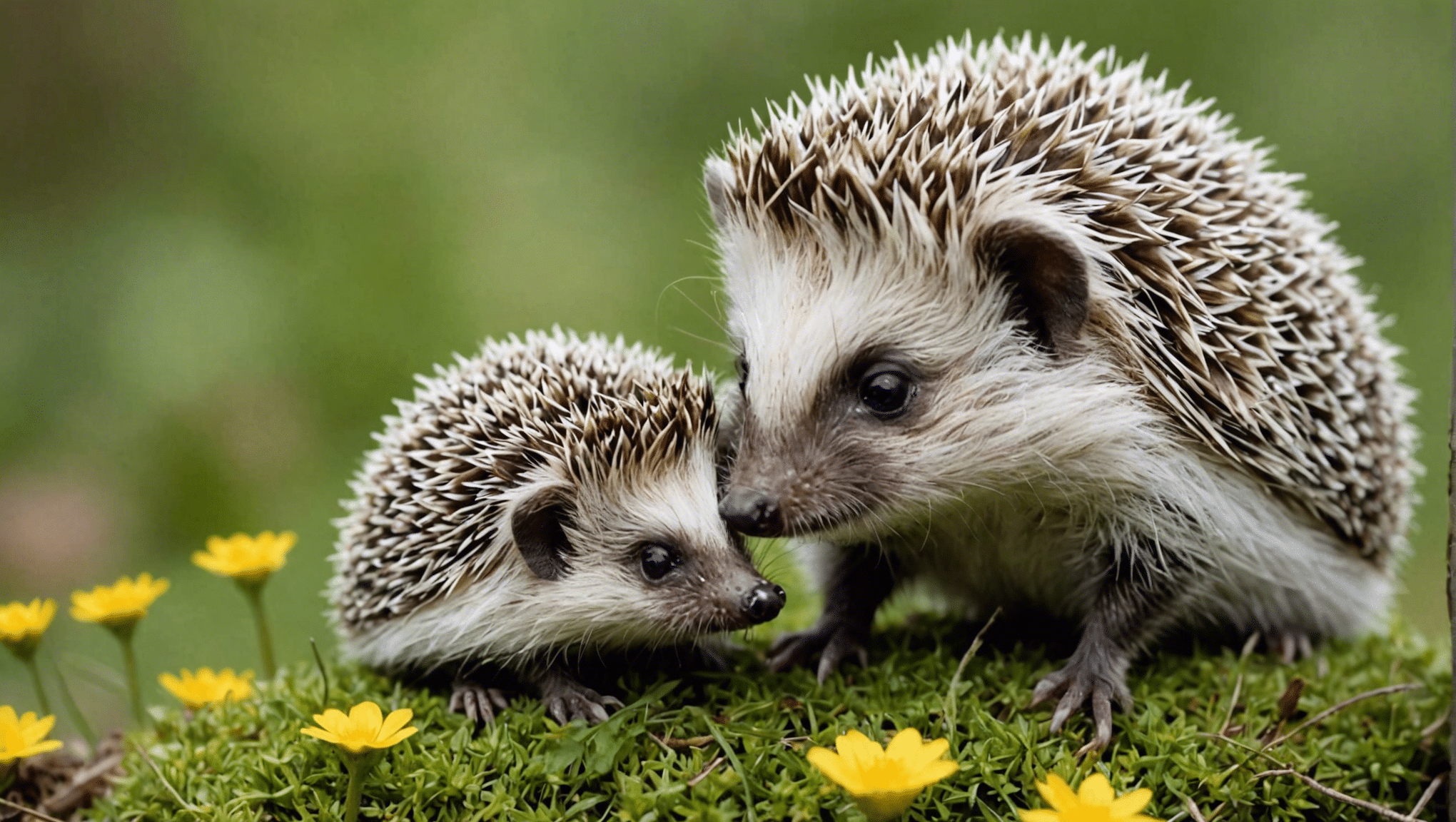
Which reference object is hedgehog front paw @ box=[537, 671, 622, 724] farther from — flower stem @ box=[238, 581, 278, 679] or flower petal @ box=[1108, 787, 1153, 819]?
flower petal @ box=[1108, 787, 1153, 819]

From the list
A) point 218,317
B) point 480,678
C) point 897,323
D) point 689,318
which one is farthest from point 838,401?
point 218,317

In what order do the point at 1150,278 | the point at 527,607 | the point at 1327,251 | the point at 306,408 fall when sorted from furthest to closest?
the point at 306,408 < the point at 1327,251 < the point at 527,607 < the point at 1150,278

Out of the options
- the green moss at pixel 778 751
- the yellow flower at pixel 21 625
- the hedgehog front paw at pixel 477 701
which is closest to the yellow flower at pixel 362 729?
the green moss at pixel 778 751

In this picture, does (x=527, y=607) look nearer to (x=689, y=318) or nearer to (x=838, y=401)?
(x=838, y=401)

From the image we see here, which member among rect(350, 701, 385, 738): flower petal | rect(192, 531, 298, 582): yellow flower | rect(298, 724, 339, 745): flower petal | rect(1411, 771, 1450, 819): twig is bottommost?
rect(1411, 771, 1450, 819): twig

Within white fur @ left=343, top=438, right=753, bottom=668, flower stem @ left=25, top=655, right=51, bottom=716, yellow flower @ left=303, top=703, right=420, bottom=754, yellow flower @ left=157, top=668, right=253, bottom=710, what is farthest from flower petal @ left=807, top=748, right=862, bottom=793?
flower stem @ left=25, top=655, right=51, bottom=716

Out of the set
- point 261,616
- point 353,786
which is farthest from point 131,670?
point 353,786

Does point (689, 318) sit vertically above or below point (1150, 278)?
above
